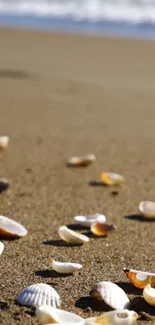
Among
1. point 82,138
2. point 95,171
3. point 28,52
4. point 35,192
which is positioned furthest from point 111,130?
point 28,52

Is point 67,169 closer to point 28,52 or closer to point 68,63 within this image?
point 68,63

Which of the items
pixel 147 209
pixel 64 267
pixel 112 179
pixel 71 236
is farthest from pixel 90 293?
pixel 112 179

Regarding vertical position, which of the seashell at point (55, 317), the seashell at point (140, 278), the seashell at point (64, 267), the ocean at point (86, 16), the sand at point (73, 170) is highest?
the seashell at point (55, 317)

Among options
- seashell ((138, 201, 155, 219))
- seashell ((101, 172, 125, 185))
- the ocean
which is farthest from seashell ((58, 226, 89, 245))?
the ocean

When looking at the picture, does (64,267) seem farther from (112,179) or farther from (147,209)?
(112,179)

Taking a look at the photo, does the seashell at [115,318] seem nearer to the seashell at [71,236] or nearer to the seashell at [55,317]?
the seashell at [55,317]

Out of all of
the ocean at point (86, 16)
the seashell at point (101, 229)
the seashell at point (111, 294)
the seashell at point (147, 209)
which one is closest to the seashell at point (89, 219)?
the seashell at point (101, 229)
